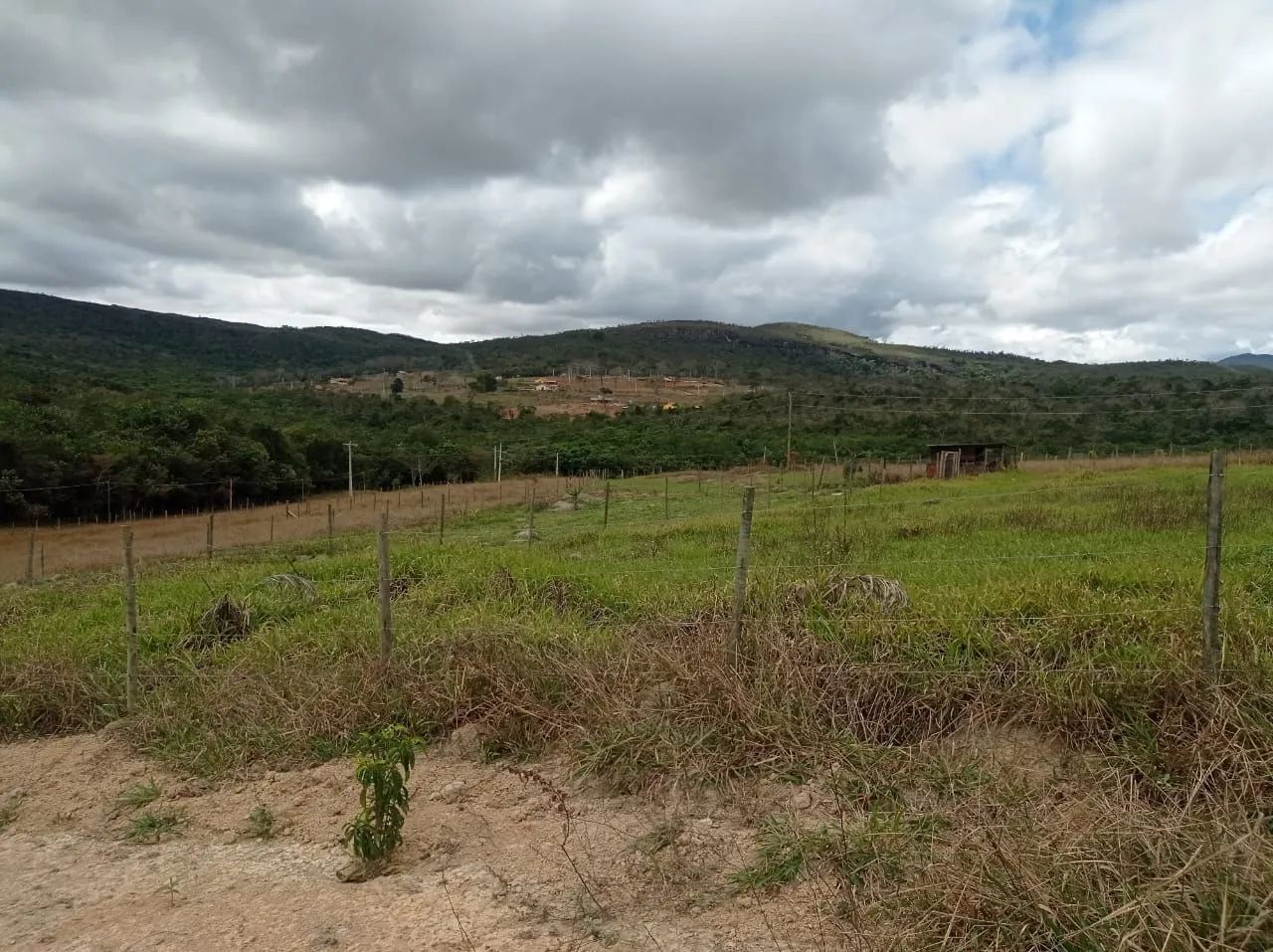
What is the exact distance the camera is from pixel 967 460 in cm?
3678

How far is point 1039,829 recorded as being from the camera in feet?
11.5

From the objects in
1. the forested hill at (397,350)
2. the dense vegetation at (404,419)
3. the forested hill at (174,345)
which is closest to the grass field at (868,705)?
the dense vegetation at (404,419)

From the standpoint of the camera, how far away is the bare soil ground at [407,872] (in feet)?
11.9

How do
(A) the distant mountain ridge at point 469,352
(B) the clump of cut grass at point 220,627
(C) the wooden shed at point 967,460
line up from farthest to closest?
(A) the distant mountain ridge at point 469,352, (C) the wooden shed at point 967,460, (B) the clump of cut grass at point 220,627

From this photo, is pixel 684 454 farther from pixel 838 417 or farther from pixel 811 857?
pixel 811 857

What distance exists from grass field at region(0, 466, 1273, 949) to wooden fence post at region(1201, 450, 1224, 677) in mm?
95

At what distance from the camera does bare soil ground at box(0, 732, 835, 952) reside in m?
3.63

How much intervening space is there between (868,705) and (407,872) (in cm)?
282

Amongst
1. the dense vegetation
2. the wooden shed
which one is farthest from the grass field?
the dense vegetation

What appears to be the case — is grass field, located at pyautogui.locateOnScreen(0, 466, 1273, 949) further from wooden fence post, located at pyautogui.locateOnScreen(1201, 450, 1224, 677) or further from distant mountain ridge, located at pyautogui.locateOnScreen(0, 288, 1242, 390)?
distant mountain ridge, located at pyautogui.locateOnScreen(0, 288, 1242, 390)

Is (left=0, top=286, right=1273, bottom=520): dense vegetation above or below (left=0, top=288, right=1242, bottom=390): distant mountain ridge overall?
below

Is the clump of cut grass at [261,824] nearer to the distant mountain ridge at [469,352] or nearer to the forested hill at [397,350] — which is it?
the distant mountain ridge at [469,352]

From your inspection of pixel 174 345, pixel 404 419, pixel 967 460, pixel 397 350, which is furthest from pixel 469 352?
pixel 967 460

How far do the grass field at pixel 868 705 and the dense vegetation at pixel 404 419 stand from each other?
2769cm
